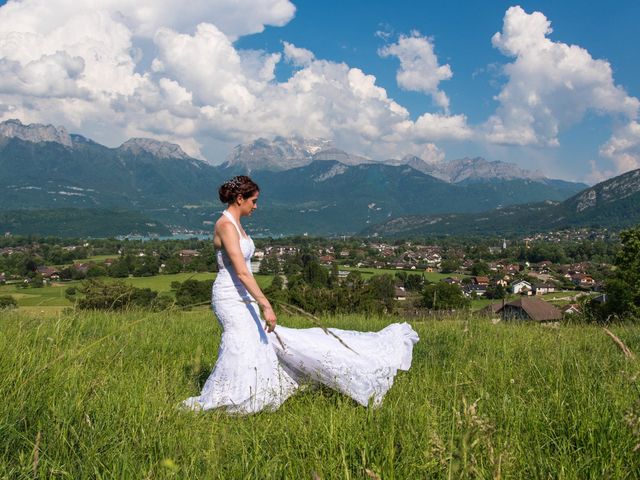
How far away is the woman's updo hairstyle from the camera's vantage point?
17.0ft

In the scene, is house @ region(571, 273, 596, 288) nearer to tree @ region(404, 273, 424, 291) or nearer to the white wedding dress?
tree @ region(404, 273, 424, 291)

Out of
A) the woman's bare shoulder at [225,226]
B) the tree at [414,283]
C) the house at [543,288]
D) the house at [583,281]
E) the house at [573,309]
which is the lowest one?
the house at [543,288]

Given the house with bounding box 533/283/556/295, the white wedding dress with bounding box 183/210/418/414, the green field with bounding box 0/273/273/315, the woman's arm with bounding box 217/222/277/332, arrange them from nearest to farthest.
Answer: the green field with bounding box 0/273/273/315 < the white wedding dress with bounding box 183/210/418/414 < the woman's arm with bounding box 217/222/277/332 < the house with bounding box 533/283/556/295

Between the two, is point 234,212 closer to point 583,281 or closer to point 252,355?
point 252,355

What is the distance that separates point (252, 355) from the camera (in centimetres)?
486

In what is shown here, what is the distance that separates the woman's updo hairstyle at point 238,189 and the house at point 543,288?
196ft

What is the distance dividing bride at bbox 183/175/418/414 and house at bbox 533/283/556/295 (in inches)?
2338

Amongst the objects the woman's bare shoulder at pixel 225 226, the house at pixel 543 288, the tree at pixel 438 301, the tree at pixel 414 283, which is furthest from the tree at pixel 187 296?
the house at pixel 543 288

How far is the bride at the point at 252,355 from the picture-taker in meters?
4.60

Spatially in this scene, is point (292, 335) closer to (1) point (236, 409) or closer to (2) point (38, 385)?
(1) point (236, 409)

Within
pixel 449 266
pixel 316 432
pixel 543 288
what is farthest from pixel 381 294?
pixel 449 266

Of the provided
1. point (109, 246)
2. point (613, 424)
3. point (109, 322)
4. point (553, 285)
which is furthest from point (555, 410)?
point (109, 246)

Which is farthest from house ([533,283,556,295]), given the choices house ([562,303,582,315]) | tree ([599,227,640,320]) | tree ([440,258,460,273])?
house ([562,303,582,315])

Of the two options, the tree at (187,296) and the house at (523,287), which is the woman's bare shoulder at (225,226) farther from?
the house at (523,287)
